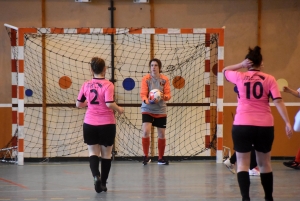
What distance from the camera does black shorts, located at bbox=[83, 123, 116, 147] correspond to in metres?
6.30

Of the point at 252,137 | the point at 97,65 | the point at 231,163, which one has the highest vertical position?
the point at 97,65

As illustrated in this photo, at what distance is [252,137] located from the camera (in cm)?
534

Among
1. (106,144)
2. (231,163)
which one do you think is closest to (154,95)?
(231,163)

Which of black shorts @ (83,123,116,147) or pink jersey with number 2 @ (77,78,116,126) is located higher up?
pink jersey with number 2 @ (77,78,116,126)

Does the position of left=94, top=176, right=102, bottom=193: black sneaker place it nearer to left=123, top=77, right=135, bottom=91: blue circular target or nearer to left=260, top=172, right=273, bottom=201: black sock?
left=260, top=172, right=273, bottom=201: black sock

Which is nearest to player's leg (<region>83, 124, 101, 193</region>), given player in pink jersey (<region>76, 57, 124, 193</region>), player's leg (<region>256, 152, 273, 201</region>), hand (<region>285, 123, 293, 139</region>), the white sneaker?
player in pink jersey (<region>76, 57, 124, 193</region>)

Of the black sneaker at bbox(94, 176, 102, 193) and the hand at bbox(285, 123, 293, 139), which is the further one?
the black sneaker at bbox(94, 176, 102, 193)

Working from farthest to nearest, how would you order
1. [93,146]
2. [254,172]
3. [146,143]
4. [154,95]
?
[146,143]
[154,95]
[254,172]
[93,146]

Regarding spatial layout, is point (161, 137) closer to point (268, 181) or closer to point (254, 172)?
point (254, 172)

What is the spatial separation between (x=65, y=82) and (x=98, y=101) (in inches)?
142

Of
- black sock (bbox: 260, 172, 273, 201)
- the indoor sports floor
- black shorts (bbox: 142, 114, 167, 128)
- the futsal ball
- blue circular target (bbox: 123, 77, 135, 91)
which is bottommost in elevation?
the indoor sports floor

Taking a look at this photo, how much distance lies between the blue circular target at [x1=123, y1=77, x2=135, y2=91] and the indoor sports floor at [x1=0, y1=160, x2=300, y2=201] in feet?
4.67

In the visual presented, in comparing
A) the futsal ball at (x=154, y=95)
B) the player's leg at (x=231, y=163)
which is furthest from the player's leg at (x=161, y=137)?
the player's leg at (x=231, y=163)

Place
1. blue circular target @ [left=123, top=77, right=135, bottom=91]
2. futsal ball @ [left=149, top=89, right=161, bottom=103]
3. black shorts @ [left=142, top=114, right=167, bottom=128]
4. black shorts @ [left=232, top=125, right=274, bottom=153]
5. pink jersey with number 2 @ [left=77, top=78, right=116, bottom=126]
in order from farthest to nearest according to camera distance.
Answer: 1. blue circular target @ [left=123, top=77, right=135, bottom=91]
2. black shorts @ [left=142, top=114, right=167, bottom=128]
3. futsal ball @ [left=149, top=89, right=161, bottom=103]
4. pink jersey with number 2 @ [left=77, top=78, right=116, bottom=126]
5. black shorts @ [left=232, top=125, right=274, bottom=153]
